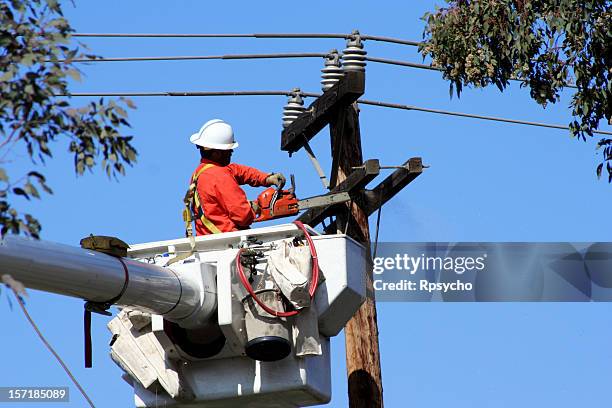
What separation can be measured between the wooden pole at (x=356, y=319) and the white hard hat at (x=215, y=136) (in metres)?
2.59

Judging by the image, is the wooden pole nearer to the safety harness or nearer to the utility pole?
the utility pole

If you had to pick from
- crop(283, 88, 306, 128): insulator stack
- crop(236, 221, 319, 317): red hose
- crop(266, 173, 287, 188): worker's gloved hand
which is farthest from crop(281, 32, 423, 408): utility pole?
crop(236, 221, 319, 317): red hose

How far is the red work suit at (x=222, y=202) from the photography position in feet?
50.2

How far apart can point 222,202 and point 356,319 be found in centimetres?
368

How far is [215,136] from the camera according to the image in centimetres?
1578

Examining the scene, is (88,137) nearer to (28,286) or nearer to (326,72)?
(28,286)

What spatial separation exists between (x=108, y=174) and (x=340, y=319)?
6.32 m

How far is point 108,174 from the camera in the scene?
9.23 meters

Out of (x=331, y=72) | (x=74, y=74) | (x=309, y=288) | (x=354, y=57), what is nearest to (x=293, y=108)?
(x=331, y=72)

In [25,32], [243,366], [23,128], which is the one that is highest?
[25,32]

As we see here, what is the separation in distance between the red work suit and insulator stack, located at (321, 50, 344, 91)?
3231mm

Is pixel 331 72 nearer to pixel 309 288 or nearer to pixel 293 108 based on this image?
pixel 293 108

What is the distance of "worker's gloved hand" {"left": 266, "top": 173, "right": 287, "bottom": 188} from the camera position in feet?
51.7

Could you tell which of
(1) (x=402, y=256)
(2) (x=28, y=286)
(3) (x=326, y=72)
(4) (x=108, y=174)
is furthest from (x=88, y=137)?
(1) (x=402, y=256)
